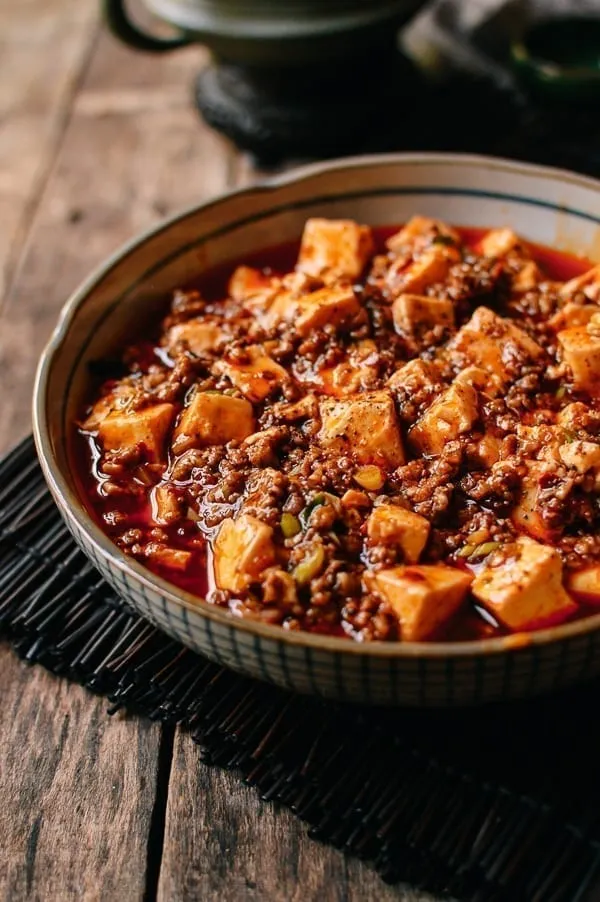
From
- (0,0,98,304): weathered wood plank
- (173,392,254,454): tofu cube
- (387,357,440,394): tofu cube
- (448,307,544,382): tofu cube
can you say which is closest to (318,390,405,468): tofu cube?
(387,357,440,394): tofu cube

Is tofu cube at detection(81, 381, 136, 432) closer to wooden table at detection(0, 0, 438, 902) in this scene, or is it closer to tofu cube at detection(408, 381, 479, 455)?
wooden table at detection(0, 0, 438, 902)

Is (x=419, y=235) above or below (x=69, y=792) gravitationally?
above

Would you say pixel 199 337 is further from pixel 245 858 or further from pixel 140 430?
pixel 245 858

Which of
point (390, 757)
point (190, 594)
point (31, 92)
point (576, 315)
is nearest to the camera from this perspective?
point (190, 594)

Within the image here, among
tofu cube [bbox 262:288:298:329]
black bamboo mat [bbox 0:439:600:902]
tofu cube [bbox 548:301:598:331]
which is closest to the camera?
black bamboo mat [bbox 0:439:600:902]

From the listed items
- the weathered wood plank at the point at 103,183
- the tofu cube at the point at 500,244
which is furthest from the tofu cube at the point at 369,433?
the weathered wood plank at the point at 103,183

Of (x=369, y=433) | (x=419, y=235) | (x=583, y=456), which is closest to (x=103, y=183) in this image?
(x=419, y=235)

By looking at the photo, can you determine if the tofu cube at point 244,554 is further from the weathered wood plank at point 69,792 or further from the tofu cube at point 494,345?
the tofu cube at point 494,345

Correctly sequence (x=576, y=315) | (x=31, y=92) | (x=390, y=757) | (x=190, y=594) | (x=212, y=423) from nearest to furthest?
(x=190, y=594) < (x=390, y=757) < (x=212, y=423) < (x=576, y=315) < (x=31, y=92)
